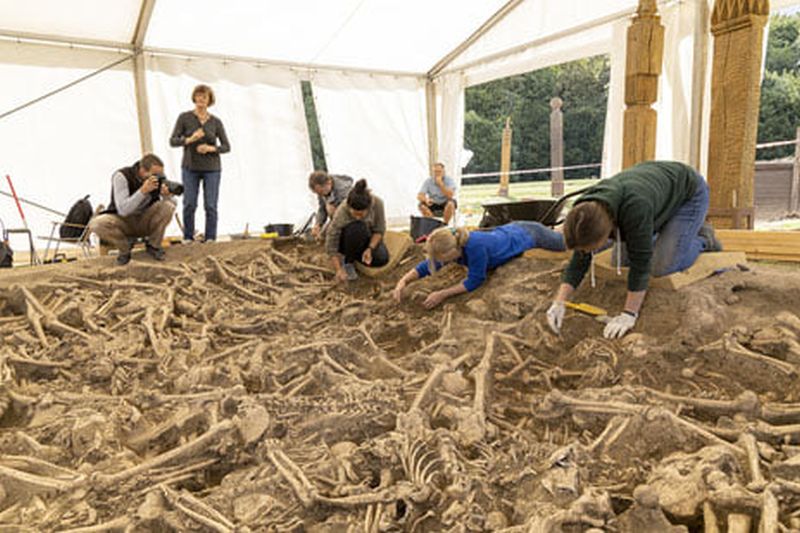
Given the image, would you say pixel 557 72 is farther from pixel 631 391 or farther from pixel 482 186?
pixel 631 391

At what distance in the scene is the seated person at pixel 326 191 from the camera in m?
5.59

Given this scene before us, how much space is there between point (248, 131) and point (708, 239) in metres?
7.34

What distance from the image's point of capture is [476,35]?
953 cm

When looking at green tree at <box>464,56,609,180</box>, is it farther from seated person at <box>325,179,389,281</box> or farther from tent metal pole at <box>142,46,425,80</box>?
seated person at <box>325,179,389,281</box>

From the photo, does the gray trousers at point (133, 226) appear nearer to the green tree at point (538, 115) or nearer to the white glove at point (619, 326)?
the white glove at point (619, 326)

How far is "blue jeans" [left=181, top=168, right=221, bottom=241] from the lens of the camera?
6309 mm

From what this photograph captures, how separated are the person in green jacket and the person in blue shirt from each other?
0.83 metres

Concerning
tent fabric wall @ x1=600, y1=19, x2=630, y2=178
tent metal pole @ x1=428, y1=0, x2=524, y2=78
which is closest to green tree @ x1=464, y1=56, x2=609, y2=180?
tent metal pole @ x1=428, y1=0, x2=524, y2=78

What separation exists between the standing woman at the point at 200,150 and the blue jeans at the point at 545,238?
3622 millimetres

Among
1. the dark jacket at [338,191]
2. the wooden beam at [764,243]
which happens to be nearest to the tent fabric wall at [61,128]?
the dark jacket at [338,191]

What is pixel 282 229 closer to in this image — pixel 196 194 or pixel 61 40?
pixel 196 194

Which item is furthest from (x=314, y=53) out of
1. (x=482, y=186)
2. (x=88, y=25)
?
(x=482, y=186)

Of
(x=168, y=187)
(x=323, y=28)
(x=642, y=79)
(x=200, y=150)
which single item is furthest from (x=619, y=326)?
(x=323, y=28)

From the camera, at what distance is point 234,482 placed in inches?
75.1
